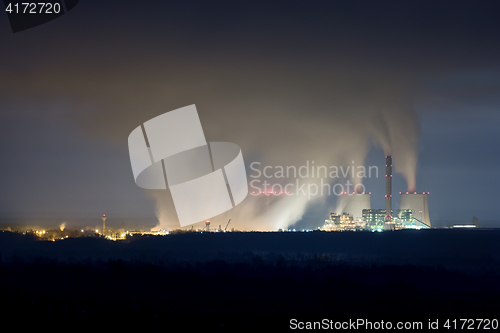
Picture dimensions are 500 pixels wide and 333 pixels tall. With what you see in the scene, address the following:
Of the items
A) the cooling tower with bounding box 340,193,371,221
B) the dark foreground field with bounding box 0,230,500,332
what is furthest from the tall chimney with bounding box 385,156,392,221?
the dark foreground field with bounding box 0,230,500,332

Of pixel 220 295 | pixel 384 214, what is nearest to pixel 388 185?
pixel 384 214

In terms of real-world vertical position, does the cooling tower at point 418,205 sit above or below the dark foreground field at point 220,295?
above

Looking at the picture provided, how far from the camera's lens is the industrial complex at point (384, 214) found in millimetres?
152125

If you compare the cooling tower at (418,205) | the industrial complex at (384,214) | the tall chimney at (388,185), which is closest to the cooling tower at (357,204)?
the industrial complex at (384,214)

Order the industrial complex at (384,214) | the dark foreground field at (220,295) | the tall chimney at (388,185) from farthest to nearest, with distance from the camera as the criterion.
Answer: the tall chimney at (388,185), the industrial complex at (384,214), the dark foreground field at (220,295)

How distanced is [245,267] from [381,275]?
607 inches

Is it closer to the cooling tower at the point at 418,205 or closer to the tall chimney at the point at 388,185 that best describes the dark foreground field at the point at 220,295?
the cooling tower at the point at 418,205

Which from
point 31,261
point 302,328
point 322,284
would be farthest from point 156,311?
point 31,261

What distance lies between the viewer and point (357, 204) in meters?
161

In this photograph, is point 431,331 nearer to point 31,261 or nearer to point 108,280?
point 108,280

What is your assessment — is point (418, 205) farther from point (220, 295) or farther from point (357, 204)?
point (220, 295)

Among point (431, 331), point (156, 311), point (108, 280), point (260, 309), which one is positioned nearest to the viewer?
point (431, 331)

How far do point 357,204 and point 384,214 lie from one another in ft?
27.2

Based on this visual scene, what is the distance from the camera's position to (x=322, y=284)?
4809cm
